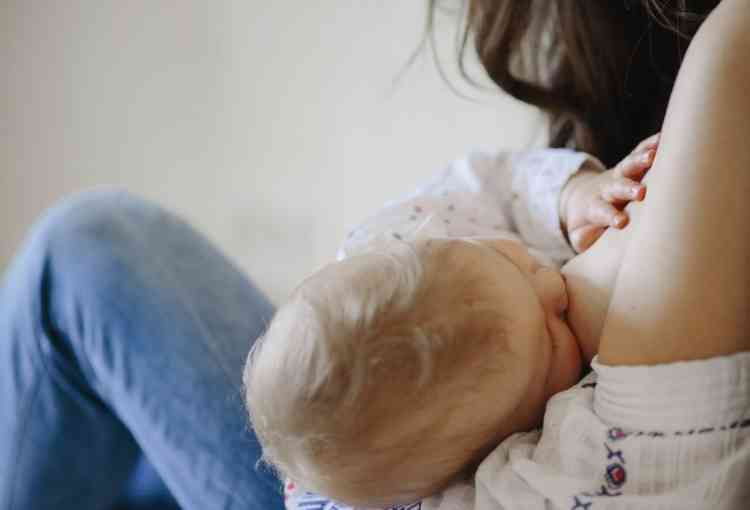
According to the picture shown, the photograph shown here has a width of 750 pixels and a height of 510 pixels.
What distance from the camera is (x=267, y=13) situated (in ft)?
3.97

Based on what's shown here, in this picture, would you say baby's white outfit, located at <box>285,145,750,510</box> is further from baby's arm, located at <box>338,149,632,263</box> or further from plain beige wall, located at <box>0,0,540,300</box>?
plain beige wall, located at <box>0,0,540,300</box>

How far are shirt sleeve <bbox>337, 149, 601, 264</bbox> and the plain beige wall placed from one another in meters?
0.37

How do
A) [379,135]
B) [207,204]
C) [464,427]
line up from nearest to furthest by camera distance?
[464,427]
[379,135]
[207,204]

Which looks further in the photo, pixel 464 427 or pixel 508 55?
pixel 508 55

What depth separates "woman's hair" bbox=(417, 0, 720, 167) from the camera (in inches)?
26.7

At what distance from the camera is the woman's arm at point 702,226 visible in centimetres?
36

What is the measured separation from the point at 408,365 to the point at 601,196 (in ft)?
0.67

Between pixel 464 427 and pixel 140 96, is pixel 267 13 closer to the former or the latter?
pixel 140 96

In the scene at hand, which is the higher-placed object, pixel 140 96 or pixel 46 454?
pixel 140 96

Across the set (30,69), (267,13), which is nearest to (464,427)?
(267,13)

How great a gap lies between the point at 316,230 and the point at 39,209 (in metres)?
0.56

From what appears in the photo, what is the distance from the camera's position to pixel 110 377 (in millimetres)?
667

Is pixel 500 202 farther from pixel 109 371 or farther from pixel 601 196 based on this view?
pixel 109 371

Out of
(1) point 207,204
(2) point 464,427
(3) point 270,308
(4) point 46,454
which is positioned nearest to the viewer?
(2) point 464,427
